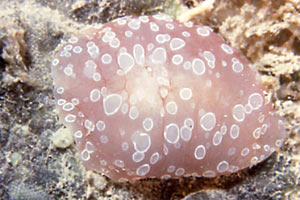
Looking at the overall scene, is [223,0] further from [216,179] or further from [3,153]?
[3,153]

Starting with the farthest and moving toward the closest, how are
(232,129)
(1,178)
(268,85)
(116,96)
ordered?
(268,85) → (232,129) → (116,96) → (1,178)

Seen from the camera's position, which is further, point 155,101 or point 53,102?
point 53,102

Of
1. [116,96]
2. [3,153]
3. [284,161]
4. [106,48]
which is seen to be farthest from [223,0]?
[3,153]

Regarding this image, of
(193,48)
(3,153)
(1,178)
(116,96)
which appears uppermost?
(193,48)

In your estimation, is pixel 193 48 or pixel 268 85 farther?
pixel 268 85
